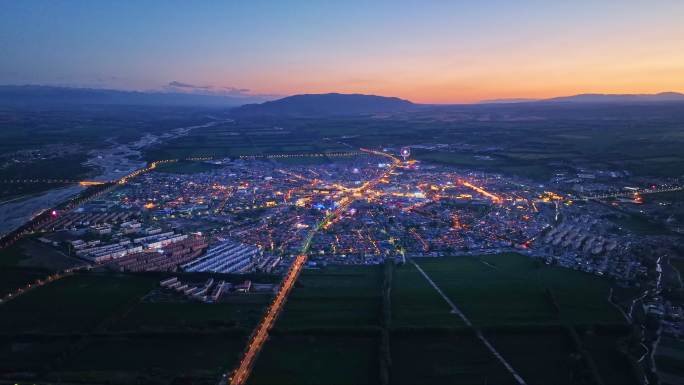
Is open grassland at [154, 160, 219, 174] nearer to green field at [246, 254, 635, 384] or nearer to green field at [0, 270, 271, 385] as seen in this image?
green field at [0, 270, 271, 385]

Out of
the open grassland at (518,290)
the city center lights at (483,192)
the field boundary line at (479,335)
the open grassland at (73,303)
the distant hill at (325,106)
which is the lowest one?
the open grassland at (73,303)

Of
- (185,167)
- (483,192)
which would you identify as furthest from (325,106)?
(483,192)

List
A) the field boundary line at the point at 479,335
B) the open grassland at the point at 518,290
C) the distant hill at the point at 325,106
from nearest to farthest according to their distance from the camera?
1. the field boundary line at the point at 479,335
2. the open grassland at the point at 518,290
3. the distant hill at the point at 325,106

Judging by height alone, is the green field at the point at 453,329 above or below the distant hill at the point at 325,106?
below

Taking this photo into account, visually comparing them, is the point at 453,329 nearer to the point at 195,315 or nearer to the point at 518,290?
the point at 518,290

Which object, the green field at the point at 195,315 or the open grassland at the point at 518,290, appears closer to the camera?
the green field at the point at 195,315

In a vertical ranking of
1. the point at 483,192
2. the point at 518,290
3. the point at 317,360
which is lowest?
the point at 317,360

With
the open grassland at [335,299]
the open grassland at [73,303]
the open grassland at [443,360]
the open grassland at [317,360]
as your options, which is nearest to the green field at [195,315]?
the open grassland at [73,303]

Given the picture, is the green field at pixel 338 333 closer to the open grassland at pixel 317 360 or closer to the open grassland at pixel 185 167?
the open grassland at pixel 317 360

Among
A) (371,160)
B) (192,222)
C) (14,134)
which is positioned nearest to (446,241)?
(192,222)
